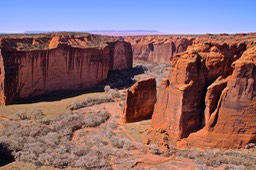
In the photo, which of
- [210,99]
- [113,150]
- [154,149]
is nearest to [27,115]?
[113,150]

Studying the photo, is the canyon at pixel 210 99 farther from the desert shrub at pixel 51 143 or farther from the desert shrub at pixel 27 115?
the desert shrub at pixel 27 115

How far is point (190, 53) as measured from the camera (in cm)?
2308

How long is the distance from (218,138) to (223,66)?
544 centimetres

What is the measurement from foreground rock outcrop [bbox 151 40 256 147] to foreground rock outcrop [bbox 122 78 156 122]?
3.97m

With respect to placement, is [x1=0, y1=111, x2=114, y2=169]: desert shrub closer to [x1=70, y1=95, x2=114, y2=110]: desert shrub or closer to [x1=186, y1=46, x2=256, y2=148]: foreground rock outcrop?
[x1=70, y1=95, x2=114, y2=110]: desert shrub

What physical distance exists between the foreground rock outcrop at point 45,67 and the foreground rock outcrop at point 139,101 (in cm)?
1498

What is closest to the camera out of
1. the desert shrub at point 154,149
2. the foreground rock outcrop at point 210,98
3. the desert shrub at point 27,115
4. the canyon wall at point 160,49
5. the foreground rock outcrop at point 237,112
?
the foreground rock outcrop at point 237,112

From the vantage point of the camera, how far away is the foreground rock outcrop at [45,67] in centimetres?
3609

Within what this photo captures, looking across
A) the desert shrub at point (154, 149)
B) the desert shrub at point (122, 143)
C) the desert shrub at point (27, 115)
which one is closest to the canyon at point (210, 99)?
the desert shrub at point (154, 149)

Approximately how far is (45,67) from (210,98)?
80.5 feet

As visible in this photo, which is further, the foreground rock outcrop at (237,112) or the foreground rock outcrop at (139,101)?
the foreground rock outcrop at (139,101)

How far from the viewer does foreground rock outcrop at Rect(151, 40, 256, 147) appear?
2062 centimetres

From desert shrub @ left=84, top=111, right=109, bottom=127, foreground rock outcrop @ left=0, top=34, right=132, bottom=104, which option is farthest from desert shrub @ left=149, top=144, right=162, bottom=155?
foreground rock outcrop @ left=0, top=34, right=132, bottom=104

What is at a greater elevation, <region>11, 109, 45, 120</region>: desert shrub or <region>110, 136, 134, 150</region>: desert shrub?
<region>110, 136, 134, 150</region>: desert shrub
